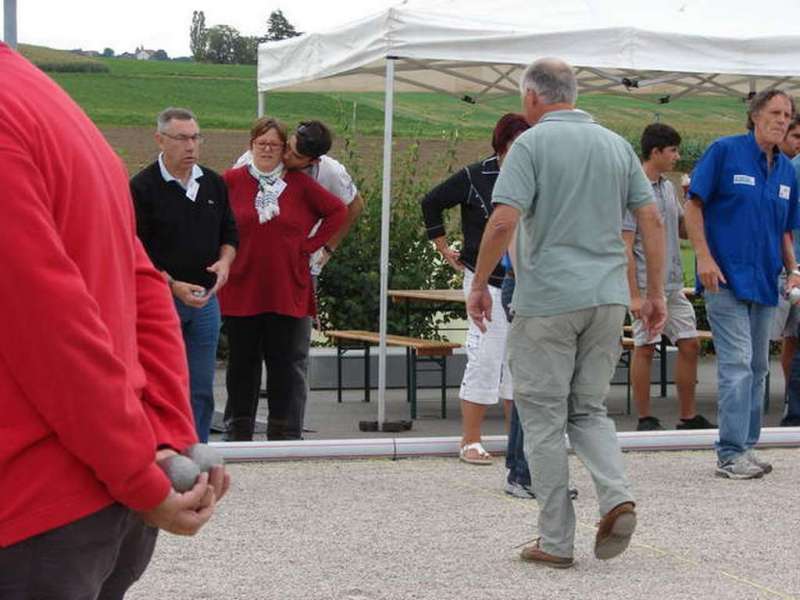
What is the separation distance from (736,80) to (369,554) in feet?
27.4

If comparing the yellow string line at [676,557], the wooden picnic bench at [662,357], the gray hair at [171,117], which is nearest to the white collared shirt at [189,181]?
the gray hair at [171,117]

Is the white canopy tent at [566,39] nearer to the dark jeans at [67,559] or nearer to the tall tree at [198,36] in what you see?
the dark jeans at [67,559]

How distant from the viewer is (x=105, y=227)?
2340 mm

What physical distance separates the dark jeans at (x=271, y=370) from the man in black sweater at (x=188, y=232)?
921mm

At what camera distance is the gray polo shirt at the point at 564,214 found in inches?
233

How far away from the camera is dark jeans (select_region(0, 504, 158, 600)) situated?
7.50 ft

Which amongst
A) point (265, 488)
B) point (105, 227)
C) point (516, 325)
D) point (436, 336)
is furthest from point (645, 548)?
point (436, 336)

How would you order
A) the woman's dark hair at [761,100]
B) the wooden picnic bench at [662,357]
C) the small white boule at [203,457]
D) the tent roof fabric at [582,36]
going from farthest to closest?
the wooden picnic bench at [662,357] < the tent roof fabric at [582,36] < the woman's dark hair at [761,100] < the small white boule at [203,457]

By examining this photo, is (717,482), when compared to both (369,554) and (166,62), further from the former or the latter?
(166,62)

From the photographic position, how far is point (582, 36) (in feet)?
29.6

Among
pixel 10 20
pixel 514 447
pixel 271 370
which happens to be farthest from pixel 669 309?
pixel 10 20

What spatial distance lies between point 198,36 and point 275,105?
159 ft

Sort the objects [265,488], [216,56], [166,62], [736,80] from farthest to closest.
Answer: [216,56] → [166,62] → [736,80] → [265,488]

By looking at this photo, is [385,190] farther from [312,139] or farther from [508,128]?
[508,128]
